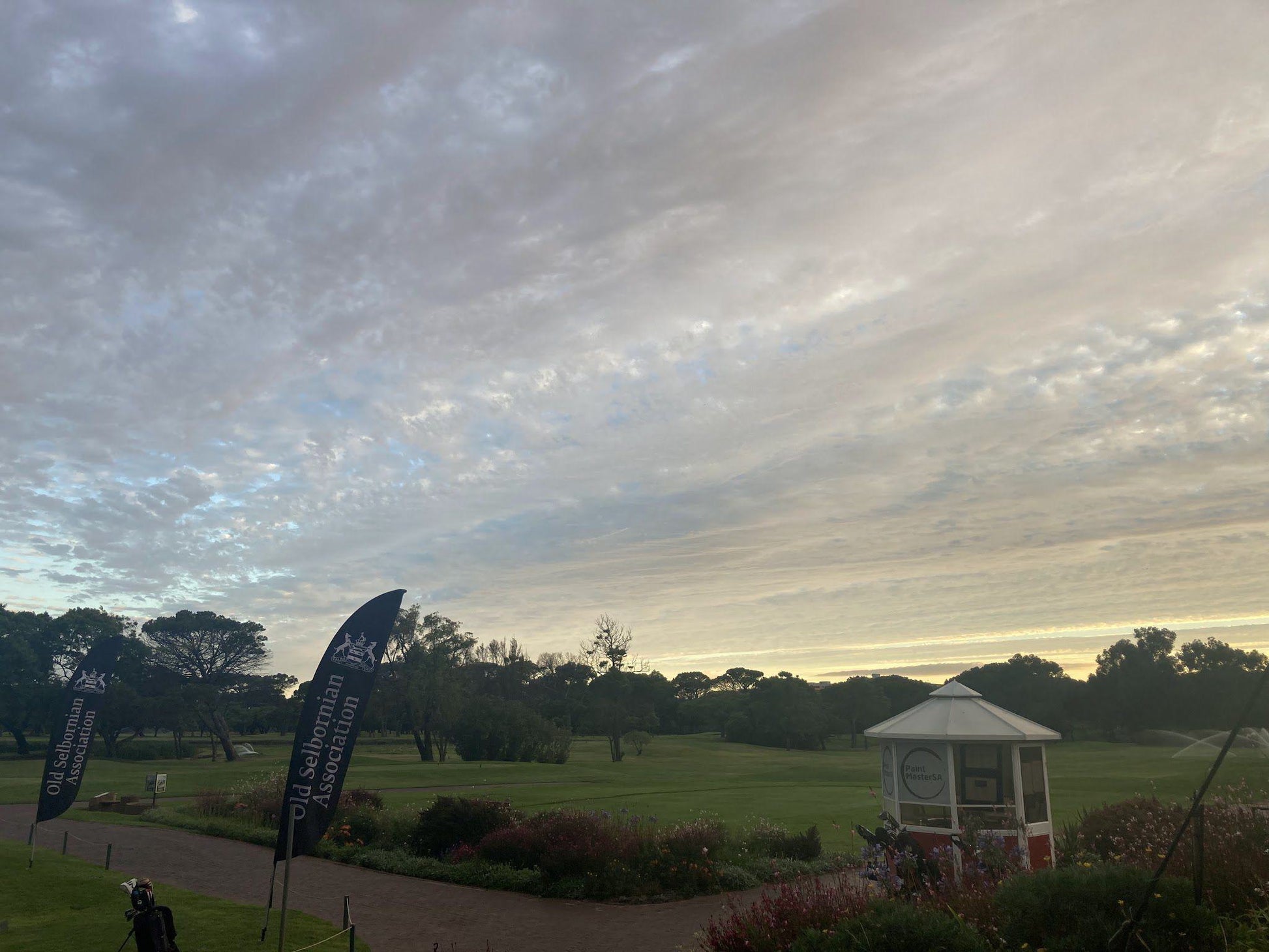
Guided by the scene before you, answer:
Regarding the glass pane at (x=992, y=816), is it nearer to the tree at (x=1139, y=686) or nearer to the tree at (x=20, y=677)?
the tree at (x=1139, y=686)

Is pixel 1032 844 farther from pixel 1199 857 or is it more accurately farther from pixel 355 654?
pixel 355 654

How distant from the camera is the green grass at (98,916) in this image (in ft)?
45.9

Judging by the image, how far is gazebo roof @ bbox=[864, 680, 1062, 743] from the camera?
51.5 feet

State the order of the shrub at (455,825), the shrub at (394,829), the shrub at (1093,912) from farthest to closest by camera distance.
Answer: the shrub at (394,829) < the shrub at (455,825) < the shrub at (1093,912)

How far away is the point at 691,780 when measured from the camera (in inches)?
1929

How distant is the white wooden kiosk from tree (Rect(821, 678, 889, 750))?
85204 mm

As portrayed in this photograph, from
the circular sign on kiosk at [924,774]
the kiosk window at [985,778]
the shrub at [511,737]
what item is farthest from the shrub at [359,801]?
the shrub at [511,737]

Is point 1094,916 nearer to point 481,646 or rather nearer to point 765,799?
point 765,799

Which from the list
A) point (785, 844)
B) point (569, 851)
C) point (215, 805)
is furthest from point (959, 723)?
point (215, 805)

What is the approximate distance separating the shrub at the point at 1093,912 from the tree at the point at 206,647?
276 feet

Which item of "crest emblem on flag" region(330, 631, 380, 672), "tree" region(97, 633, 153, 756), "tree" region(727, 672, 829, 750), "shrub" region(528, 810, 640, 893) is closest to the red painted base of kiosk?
"shrub" region(528, 810, 640, 893)

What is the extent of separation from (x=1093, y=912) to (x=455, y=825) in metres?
17.4

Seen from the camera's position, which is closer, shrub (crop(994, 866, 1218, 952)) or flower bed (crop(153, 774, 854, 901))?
shrub (crop(994, 866, 1218, 952))

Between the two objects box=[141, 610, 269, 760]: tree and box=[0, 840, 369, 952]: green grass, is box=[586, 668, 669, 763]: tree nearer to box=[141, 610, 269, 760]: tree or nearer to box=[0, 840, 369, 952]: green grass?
box=[141, 610, 269, 760]: tree
